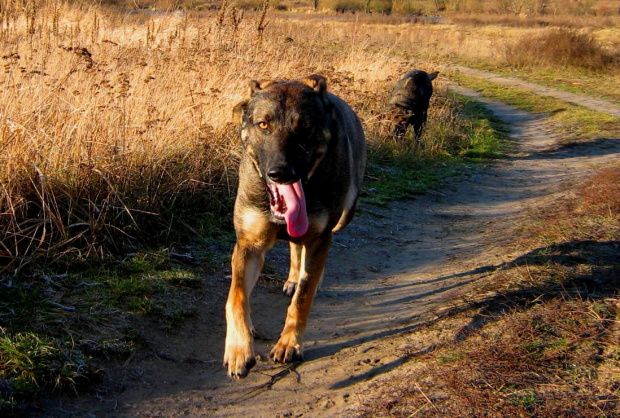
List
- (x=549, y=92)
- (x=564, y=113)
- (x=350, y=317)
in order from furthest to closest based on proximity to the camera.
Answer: (x=549, y=92) → (x=564, y=113) → (x=350, y=317)

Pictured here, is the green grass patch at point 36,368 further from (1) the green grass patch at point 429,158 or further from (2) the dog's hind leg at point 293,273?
(1) the green grass patch at point 429,158

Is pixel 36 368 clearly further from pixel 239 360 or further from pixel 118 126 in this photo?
pixel 118 126

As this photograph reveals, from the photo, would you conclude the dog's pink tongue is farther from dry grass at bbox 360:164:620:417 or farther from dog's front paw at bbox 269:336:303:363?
dry grass at bbox 360:164:620:417

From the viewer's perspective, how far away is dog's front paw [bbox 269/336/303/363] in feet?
14.6

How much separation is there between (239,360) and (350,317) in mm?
1494

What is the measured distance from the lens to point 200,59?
9.23m

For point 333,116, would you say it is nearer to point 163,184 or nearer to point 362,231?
point 163,184

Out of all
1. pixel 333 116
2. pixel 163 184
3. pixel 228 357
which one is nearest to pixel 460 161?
pixel 163 184

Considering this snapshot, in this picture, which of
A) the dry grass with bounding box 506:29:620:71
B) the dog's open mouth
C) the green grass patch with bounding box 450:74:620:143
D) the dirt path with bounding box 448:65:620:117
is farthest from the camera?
the dry grass with bounding box 506:29:620:71

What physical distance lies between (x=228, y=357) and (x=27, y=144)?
112 inches

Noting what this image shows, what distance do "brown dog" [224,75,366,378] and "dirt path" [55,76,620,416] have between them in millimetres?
276

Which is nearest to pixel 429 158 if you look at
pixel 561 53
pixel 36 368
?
pixel 36 368

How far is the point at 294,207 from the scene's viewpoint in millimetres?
4184

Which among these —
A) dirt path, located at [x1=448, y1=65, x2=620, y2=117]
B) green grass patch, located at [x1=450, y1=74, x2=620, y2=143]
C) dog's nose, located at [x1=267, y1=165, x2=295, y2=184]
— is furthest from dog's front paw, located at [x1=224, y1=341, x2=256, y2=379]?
dirt path, located at [x1=448, y1=65, x2=620, y2=117]
